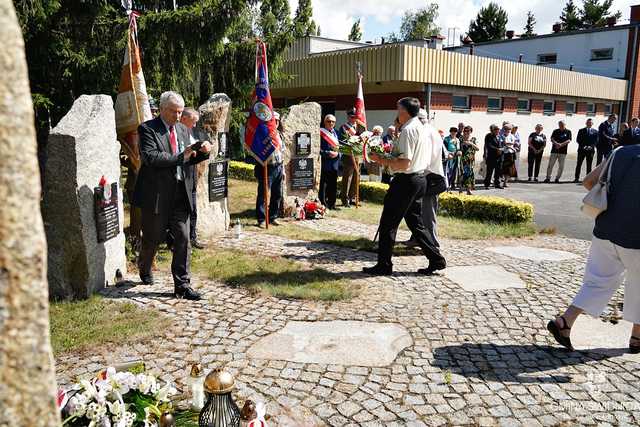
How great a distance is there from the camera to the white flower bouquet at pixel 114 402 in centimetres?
263

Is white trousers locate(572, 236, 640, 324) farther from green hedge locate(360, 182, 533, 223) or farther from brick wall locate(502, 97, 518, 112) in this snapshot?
brick wall locate(502, 97, 518, 112)

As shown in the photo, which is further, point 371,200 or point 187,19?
point 371,200

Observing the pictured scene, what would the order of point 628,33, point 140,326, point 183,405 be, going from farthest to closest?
point 628,33, point 140,326, point 183,405

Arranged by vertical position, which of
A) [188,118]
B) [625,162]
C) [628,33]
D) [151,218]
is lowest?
[151,218]

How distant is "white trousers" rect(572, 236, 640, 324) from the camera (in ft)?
13.7

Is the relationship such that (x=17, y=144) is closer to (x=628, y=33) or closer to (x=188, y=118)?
(x=188, y=118)

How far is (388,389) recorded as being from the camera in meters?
3.76

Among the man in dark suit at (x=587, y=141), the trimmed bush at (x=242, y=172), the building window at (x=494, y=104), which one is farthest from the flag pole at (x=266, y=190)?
the building window at (x=494, y=104)

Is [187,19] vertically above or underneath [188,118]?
above

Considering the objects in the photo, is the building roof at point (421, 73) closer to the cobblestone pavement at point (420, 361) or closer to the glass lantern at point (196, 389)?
the cobblestone pavement at point (420, 361)

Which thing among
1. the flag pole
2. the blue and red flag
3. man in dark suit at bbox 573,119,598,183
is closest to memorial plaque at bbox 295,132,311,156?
the flag pole

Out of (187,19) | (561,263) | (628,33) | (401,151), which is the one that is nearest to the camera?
(401,151)

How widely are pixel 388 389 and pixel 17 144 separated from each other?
3.15 meters

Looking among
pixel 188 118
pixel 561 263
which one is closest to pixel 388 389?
pixel 188 118
